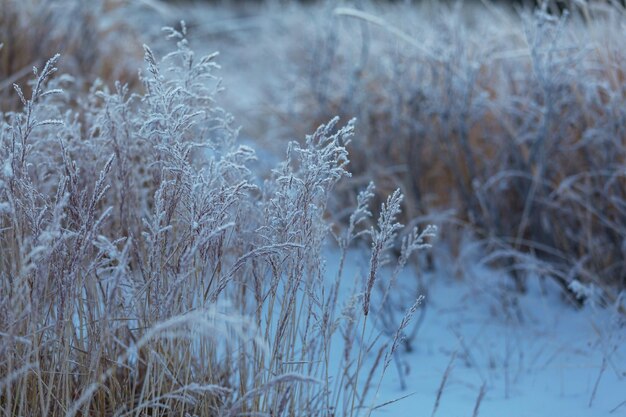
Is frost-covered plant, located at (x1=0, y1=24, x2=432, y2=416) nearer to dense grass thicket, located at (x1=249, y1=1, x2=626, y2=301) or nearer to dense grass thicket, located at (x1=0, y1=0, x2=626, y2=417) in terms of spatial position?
dense grass thicket, located at (x1=0, y1=0, x2=626, y2=417)

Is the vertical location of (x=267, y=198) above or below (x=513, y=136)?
below

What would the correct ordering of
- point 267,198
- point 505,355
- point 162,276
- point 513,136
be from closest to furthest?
point 162,276, point 267,198, point 505,355, point 513,136

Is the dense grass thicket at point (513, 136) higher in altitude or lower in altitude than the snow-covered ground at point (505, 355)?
higher

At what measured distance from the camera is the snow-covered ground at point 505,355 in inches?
83.2

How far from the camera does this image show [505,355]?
8.18 ft

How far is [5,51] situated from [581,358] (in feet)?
8.72

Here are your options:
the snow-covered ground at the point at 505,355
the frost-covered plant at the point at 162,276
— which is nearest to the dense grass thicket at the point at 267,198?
the frost-covered plant at the point at 162,276

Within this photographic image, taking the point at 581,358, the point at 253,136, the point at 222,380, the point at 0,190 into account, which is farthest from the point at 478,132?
the point at 0,190

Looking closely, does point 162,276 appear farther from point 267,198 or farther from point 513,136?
point 513,136

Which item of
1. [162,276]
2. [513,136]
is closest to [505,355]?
[513,136]

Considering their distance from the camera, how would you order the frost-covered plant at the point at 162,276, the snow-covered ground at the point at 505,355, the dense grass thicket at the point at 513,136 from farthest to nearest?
the dense grass thicket at the point at 513,136 < the snow-covered ground at the point at 505,355 < the frost-covered plant at the point at 162,276

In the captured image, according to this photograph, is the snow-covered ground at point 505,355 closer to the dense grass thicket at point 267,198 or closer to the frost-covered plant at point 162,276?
the dense grass thicket at point 267,198

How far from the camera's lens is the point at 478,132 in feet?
11.4

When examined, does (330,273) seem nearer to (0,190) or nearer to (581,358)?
(581,358)
